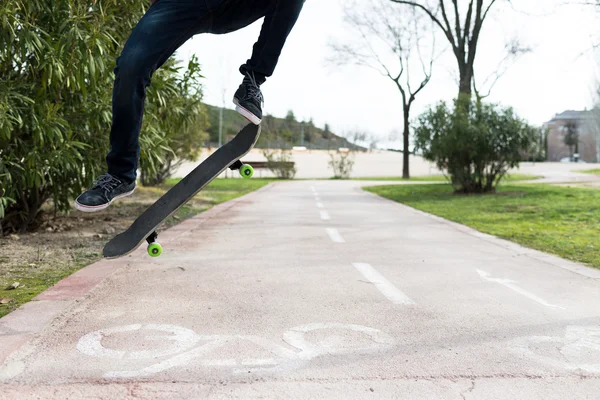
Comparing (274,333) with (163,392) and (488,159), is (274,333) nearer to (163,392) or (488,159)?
(163,392)

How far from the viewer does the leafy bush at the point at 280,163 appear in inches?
1561

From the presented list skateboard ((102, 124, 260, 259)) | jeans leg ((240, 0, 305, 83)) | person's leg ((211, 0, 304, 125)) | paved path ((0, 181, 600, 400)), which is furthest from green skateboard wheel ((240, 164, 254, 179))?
paved path ((0, 181, 600, 400))

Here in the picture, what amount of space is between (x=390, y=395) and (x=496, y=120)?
59.0 feet

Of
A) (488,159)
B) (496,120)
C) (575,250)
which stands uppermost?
(496,120)

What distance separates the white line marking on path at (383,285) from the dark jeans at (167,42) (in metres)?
2.02

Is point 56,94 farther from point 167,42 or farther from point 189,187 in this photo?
point 167,42

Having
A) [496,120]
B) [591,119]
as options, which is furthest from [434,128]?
[591,119]

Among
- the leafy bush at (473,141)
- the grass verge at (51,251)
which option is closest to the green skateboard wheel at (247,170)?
the grass verge at (51,251)

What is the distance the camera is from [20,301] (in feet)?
13.4

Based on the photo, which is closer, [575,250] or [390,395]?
[390,395]

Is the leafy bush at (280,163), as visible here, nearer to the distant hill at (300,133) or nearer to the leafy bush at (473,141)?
the distant hill at (300,133)

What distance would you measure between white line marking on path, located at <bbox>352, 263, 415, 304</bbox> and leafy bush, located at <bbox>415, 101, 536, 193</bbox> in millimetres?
13916

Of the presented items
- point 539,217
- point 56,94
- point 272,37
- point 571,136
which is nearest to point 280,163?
point 539,217

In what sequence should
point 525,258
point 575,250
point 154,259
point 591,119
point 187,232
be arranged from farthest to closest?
point 591,119 < point 187,232 < point 575,250 < point 525,258 < point 154,259
